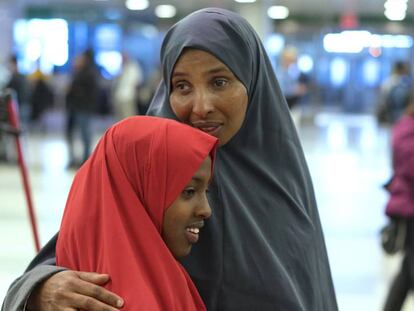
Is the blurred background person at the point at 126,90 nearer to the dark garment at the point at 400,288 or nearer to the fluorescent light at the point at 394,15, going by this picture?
the dark garment at the point at 400,288

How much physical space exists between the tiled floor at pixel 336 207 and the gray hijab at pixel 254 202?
3.10 metres

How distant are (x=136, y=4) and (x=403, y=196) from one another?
17.8m

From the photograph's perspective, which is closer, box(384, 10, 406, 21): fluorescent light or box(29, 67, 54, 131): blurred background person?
box(29, 67, 54, 131): blurred background person

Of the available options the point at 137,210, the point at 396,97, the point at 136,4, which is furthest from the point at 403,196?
the point at 136,4

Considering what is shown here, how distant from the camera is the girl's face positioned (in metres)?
1.27

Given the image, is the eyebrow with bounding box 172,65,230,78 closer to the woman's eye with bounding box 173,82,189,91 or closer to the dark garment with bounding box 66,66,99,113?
the woman's eye with bounding box 173,82,189,91

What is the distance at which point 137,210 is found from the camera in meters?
1.23

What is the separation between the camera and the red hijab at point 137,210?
122 cm

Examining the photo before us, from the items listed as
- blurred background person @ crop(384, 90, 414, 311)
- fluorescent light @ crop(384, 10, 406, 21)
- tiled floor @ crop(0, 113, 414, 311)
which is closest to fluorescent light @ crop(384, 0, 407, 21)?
fluorescent light @ crop(384, 10, 406, 21)

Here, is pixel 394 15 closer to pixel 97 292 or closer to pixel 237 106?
pixel 237 106

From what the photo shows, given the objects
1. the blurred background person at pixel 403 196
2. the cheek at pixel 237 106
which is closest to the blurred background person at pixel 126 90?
the blurred background person at pixel 403 196

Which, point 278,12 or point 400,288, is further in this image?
point 278,12

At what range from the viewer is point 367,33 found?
25.2 meters

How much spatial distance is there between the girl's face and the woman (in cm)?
17
